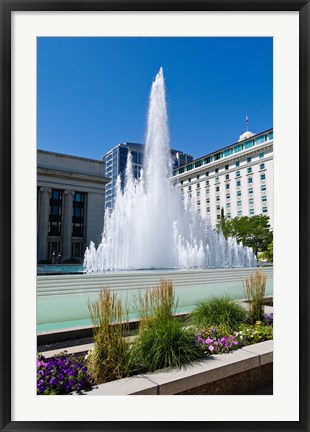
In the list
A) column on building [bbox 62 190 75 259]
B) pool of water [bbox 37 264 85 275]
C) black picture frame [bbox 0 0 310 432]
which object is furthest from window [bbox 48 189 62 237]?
black picture frame [bbox 0 0 310 432]

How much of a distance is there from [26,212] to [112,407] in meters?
1.41

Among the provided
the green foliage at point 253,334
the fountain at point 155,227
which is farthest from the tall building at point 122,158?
the green foliage at point 253,334

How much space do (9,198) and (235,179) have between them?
47849 millimetres

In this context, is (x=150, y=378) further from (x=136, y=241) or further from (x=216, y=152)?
(x=216, y=152)

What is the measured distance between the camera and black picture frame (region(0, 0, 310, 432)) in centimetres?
181

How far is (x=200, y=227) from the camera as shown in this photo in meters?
18.8

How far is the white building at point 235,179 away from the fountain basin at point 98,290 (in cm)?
3156

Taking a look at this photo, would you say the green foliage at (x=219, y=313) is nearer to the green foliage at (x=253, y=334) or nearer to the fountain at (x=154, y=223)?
the green foliage at (x=253, y=334)

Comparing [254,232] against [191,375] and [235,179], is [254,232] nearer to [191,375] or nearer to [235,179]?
[235,179]

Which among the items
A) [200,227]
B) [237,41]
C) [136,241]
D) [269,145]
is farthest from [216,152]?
[237,41]

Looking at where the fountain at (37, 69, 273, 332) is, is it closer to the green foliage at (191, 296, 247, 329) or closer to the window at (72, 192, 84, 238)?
the green foliage at (191, 296, 247, 329)

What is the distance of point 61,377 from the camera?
2.25m

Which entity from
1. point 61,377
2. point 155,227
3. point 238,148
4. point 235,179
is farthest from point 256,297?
point 238,148

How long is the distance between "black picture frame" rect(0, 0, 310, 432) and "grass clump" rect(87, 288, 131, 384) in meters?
0.57
